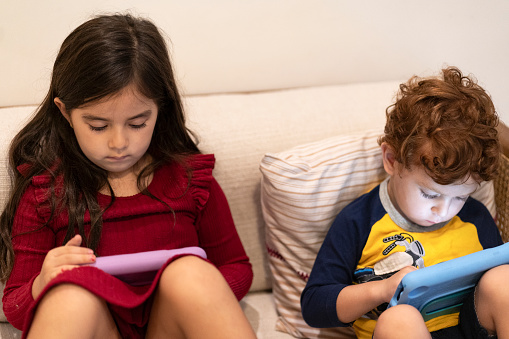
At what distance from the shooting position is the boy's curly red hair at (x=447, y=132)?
1.02m

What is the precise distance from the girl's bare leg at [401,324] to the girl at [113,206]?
229 millimetres

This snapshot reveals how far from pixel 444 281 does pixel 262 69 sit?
798 mm

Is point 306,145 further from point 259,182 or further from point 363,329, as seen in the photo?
point 363,329

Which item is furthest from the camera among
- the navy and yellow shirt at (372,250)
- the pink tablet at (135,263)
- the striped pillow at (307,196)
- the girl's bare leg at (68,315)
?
the striped pillow at (307,196)

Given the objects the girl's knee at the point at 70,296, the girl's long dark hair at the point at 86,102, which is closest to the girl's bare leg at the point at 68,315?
the girl's knee at the point at 70,296

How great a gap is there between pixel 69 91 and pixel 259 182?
525 millimetres

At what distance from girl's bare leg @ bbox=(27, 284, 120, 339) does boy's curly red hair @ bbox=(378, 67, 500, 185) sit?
2.08ft

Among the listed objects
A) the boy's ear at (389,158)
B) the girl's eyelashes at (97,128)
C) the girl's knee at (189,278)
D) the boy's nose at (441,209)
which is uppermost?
the girl's eyelashes at (97,128)

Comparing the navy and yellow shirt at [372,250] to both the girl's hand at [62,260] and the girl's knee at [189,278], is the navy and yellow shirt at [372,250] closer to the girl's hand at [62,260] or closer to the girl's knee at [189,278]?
the girl's knee at [189,278]

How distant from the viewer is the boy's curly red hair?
1021mm

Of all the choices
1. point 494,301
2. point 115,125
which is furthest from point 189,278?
point 494,301

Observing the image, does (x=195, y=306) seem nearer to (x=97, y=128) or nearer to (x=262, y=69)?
(x=97, y=128)

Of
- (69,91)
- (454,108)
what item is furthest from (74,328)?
(454,108)

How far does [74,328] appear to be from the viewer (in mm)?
872
